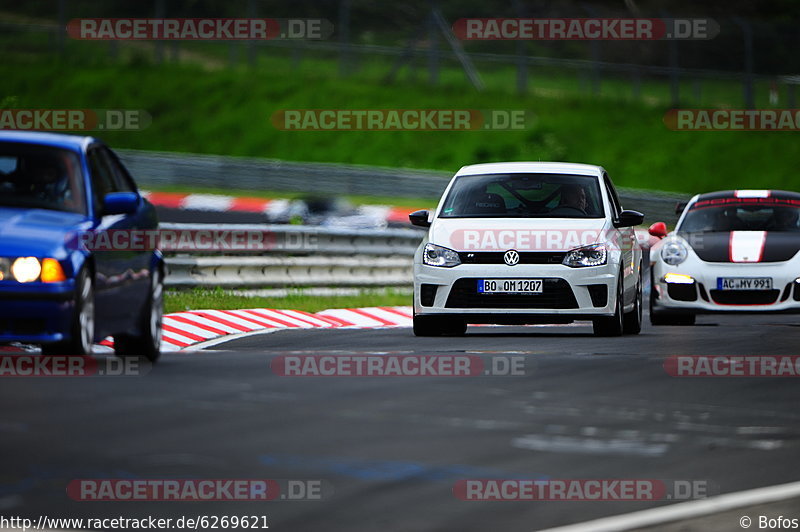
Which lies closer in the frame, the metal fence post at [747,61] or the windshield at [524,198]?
the windshield at [524,198]

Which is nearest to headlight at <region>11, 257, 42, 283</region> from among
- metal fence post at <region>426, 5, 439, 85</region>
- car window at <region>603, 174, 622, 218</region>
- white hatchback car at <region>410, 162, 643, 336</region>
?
white hatchback car at <region>410, 162, 643, 336</region>

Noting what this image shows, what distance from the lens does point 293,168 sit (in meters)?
38.6

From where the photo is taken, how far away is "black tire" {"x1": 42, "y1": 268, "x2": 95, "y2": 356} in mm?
9352

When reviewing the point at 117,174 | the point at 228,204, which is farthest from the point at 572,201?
the point at 228,204

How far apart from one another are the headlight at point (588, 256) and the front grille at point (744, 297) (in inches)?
99.2

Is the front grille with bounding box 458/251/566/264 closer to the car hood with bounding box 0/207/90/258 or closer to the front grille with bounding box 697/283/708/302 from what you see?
the front grille with bounding box 697/283/708/302

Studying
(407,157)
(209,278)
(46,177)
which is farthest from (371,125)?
(46,177)

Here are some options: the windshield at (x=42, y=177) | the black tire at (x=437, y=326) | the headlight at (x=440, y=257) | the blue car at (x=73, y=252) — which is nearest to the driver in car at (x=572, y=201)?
the headlight at (x=440, y=257)

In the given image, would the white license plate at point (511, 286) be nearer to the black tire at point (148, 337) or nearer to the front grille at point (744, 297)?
the front grille at point (744, 297)

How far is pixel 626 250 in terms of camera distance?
1459 cm

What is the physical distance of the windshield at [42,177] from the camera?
32.9 ft

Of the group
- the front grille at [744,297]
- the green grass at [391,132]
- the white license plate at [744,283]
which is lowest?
the front grille at [744,297]

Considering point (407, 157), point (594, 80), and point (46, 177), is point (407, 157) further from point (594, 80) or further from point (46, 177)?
point (46, 177)

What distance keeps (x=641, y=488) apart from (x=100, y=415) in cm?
266
